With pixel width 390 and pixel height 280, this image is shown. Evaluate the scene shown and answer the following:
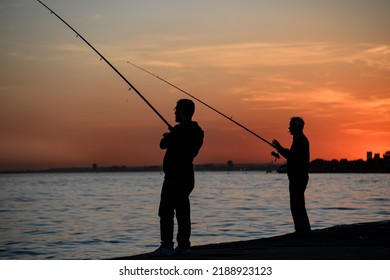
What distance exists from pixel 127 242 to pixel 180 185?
10.5 meters

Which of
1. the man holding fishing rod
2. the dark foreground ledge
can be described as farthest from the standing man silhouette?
the man holding fishing rod

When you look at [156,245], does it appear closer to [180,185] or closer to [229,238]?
[229,238]

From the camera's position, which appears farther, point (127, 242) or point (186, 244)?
point (127, 242)

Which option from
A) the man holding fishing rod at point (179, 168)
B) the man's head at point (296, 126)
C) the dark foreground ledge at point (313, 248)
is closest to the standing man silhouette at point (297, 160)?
the man's head at point (296, 126)

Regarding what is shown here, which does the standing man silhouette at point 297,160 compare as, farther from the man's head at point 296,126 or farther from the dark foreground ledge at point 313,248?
the dark foreground ledge at point 313,248

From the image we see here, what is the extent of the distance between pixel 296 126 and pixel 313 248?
2.19 m

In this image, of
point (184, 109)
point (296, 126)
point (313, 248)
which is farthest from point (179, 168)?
point (296, 126)

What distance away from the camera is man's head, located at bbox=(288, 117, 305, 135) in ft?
36.1

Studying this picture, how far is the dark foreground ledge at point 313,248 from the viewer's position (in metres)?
8.48

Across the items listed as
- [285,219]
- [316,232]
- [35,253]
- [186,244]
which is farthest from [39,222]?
[186,244]

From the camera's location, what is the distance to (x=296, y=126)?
1102 centimetres
